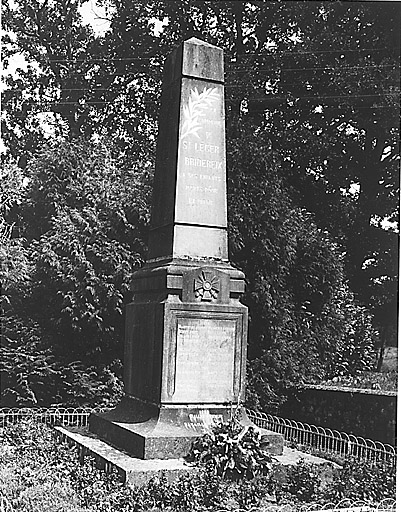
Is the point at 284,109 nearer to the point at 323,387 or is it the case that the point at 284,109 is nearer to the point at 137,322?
the point at 323,387

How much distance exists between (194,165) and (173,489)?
12.8 ft

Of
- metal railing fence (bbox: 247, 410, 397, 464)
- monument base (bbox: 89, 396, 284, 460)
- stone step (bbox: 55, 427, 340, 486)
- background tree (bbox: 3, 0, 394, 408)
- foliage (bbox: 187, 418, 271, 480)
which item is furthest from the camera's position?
background tree (bbox: 3, 0, 394, 408)

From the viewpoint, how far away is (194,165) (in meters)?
9.13

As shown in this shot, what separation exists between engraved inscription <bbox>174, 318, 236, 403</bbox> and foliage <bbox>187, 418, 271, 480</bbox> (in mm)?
660

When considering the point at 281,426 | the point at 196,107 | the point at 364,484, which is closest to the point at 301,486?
the point at 364,484

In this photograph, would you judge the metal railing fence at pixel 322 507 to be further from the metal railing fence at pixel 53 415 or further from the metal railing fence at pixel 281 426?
the metal railing fence at pixel 53 415

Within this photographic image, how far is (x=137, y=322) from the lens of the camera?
9383mm

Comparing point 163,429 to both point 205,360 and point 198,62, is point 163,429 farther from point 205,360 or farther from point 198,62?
point 198,62

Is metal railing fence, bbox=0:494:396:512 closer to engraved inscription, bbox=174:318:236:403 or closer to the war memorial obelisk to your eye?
the war memorial obelisk

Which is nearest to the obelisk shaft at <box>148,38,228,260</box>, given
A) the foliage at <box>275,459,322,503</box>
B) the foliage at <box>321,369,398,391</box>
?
the foliage at <box>275,459,322,503</box>

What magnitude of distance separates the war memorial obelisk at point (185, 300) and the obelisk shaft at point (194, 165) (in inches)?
0.5

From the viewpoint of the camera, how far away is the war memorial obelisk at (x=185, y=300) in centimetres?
849

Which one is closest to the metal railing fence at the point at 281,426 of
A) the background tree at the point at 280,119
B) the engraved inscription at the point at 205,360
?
the engraved inscription at the point at 205,360

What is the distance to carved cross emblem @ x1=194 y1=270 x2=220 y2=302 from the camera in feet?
28.5
